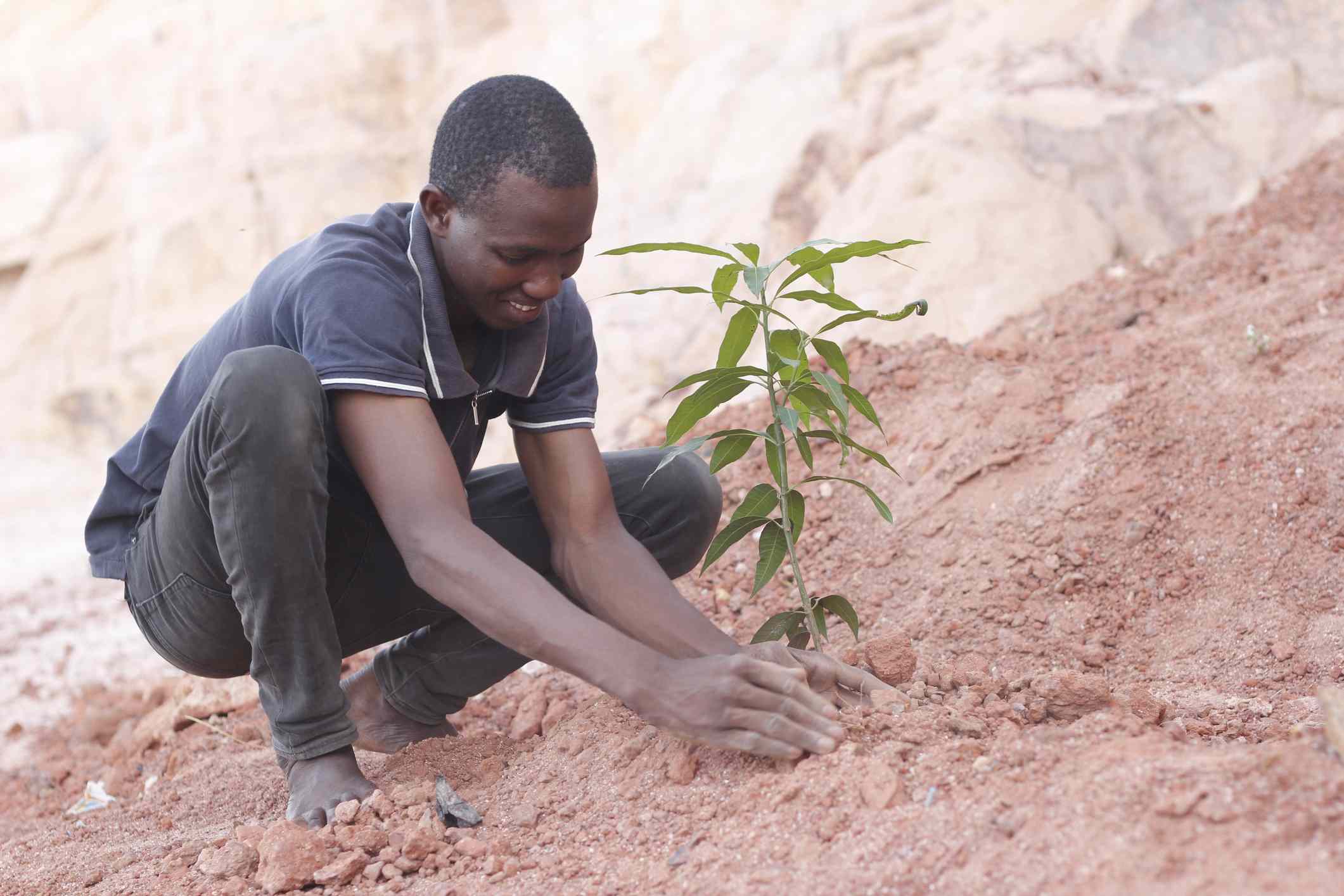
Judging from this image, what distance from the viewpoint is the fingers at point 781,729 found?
157 centimetres

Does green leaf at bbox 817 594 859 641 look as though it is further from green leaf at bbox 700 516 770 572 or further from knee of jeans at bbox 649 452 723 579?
knee of jeans at bbox 649 452 723 579

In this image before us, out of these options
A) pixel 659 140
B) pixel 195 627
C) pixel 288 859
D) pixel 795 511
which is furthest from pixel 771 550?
pixel 659 140

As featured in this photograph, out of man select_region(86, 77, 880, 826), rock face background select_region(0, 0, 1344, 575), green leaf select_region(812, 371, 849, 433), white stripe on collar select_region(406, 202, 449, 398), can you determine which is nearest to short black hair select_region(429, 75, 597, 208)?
man select_region(86, 77, 880, 826)

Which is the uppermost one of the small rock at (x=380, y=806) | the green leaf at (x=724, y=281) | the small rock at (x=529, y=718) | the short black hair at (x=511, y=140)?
the short black hair at (x=511, y=140)

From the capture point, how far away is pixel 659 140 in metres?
7.65

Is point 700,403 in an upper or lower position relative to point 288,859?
upper

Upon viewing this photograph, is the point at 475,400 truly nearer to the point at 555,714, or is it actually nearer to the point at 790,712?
the point at 555,714

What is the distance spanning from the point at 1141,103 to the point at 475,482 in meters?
4.30

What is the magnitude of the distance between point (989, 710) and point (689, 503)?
0.81 meters

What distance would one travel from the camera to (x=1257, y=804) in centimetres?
126

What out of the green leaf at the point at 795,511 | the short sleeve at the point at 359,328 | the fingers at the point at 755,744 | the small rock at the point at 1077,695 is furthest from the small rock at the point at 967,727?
the short sleeve at the point at 359,328

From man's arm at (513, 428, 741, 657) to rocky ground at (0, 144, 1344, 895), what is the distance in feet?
0.59

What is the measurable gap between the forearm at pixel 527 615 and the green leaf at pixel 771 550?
0.42 metres

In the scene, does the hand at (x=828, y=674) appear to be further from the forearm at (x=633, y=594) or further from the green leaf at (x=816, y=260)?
the green leaf at (x=816, y=260)
